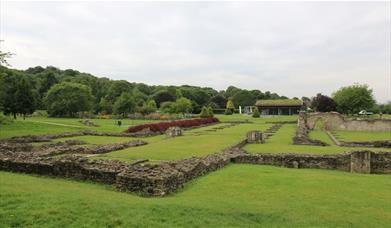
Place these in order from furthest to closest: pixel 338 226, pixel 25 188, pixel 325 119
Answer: pixel 325 119, pixel 25 188, pixel 338 226

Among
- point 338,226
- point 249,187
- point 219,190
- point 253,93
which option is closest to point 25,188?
point 219,190

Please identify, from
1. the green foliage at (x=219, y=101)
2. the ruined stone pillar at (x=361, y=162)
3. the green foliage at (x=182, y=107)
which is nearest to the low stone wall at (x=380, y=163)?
the ruined stone pillar at (x=361, y=162)

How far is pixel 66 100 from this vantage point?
237 feet

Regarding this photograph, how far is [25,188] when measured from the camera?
10.8 metres

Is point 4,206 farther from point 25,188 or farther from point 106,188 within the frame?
point 106,188

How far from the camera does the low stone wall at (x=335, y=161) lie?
683 inches

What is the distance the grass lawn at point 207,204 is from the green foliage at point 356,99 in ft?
227

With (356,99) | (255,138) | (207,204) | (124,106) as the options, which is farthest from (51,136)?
(356,99)

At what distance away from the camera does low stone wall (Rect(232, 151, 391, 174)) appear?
17.4 m

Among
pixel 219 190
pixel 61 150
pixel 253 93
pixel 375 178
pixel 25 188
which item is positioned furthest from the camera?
pixel 253 93

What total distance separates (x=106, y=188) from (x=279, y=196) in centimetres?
609

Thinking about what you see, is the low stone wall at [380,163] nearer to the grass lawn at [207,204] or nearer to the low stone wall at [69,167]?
the grass lawn at [207,204]

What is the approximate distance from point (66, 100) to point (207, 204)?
68653 millimetres

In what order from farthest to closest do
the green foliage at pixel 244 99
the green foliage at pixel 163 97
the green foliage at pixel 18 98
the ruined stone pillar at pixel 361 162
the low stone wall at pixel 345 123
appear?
the green foliage at pixel 244 99 < the green foliage at pixel 163 97 < the green foliage at pixel 18 98 < the low stone wall at pixel 345 123 < the ruined stone pillar at pixel 361 162
